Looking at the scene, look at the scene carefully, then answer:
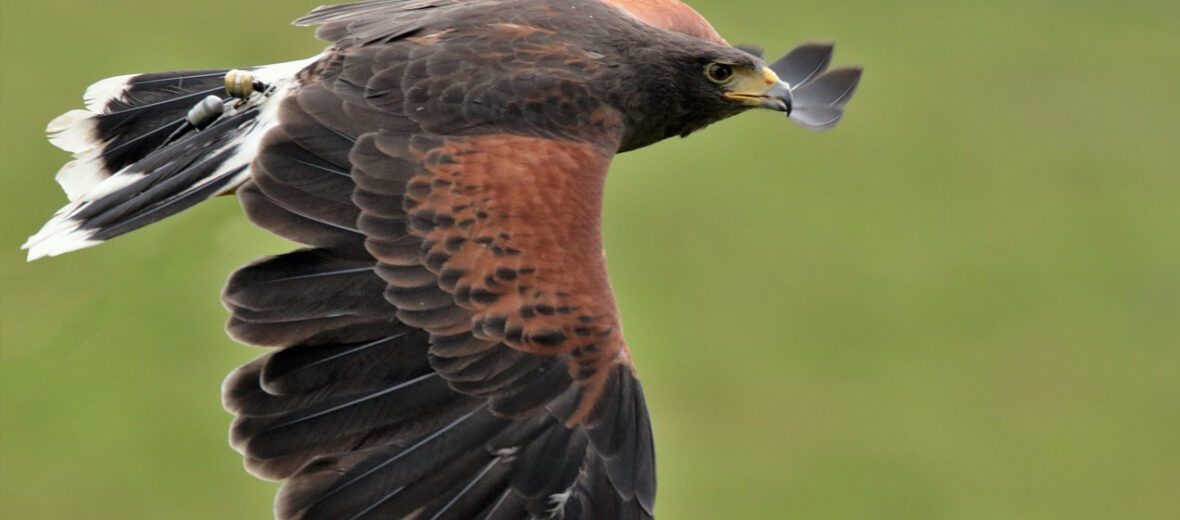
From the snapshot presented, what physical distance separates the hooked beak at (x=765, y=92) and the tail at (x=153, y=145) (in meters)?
1.94

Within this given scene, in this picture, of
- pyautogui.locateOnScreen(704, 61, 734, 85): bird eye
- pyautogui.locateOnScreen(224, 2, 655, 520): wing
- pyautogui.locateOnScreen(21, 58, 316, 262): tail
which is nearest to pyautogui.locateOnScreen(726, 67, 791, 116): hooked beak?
pyautogui.locateOnScreen(704, 61, 734, 85): bird eye

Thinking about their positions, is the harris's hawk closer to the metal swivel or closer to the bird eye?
the metal swivel

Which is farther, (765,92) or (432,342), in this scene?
(765,92)

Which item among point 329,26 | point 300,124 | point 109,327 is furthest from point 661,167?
point 300,124

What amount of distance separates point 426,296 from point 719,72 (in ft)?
6.72

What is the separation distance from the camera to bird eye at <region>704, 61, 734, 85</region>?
26.7 feet

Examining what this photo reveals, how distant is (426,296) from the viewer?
680 centimetres

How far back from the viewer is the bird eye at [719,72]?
8.13 m

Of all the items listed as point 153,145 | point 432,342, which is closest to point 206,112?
point 153,145

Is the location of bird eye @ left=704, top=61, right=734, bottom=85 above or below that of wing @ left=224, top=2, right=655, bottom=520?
above

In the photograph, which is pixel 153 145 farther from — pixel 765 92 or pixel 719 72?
pixel 765 92

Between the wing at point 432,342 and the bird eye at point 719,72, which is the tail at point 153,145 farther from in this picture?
the bird eye at point 719,72

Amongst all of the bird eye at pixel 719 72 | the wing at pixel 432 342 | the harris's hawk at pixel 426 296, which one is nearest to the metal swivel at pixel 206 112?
the harris's hawk at pixel 426 296

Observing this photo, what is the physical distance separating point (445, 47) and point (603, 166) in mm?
865
